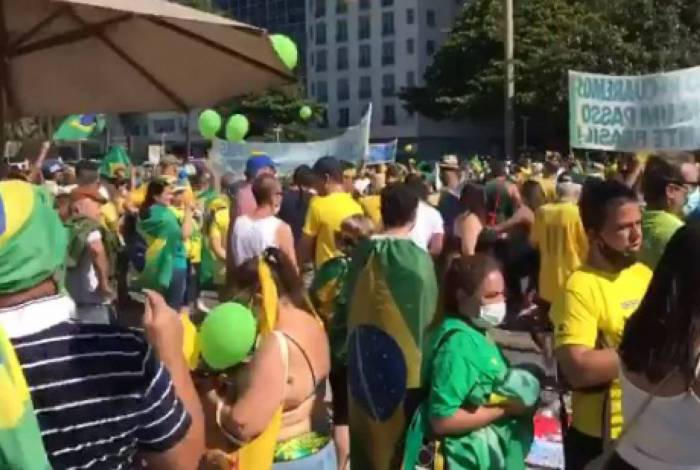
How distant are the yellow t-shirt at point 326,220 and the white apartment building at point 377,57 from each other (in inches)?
3099

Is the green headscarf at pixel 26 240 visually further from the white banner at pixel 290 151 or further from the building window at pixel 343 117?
the building window at pixel 343 117

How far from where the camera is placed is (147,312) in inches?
107

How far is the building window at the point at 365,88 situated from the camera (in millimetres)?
98000

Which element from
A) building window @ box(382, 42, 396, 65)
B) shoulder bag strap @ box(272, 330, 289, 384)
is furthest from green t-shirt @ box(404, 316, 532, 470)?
building window @ box(382, 42, 396, 65)

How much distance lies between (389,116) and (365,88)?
4.47m

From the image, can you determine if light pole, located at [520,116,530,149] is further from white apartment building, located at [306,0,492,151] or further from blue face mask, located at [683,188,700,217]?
blue face mask, located at [683,188,700,217]

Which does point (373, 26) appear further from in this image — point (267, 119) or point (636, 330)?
point (636, 330)

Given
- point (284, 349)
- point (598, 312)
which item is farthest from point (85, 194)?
point (598, 312)

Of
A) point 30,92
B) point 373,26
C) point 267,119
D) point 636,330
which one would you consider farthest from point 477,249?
point 373,26

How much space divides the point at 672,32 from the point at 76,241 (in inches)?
1644

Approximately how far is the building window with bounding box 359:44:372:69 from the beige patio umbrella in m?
94.0

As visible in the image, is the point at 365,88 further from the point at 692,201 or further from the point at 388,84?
the point at 692,201

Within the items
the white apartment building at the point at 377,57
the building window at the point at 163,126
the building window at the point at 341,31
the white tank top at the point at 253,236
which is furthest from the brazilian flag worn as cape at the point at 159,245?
the building window at the point at 163,126

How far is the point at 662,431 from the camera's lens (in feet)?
→ 9.59
